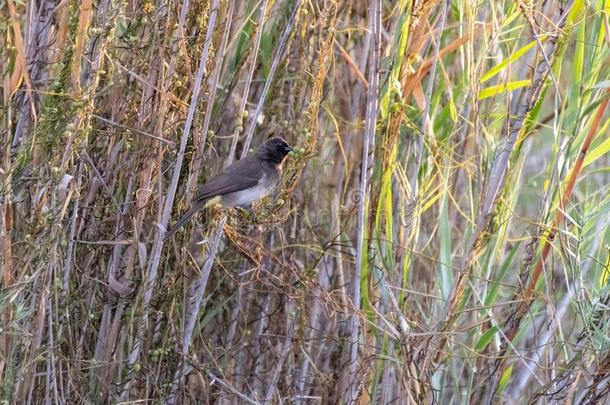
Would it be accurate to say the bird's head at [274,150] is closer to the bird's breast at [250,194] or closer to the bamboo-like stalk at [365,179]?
the bird's breast at [250,194]

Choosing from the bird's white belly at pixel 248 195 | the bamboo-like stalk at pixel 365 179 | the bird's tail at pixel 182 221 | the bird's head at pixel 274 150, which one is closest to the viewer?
the bird's tail at pixel 182 221

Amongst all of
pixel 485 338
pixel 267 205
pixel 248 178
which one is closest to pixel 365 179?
pixel 267 205

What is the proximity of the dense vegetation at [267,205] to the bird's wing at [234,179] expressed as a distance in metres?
0.10

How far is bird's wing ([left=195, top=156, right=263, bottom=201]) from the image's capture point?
373cm

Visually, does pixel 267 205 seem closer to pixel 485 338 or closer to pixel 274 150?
pixel 274 150

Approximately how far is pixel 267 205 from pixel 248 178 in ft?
0.54

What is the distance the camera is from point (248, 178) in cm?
407

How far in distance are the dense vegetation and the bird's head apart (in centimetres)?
7

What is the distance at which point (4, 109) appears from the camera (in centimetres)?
328

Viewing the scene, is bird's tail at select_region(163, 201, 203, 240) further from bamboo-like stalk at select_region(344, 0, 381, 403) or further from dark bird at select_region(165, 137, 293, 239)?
bamboo-like stalk at select_region(344, 0, 381, 403)

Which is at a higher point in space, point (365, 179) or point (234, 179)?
point (365, 179)

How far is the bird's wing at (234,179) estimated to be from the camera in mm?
3727

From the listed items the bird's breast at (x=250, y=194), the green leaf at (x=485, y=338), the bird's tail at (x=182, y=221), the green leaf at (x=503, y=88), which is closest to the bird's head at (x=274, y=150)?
the bird's breast at (x=250, y=194)

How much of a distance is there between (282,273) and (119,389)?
907mm
